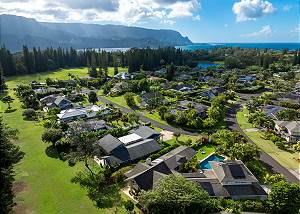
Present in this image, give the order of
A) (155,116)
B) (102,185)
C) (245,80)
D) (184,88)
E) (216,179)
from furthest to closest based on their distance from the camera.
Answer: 1. (245,80)
2. (184,88)
3. (155,116)
4. (102,185)
5. (216,179)

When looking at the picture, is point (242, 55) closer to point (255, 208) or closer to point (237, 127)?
Answer: point (237, 127)

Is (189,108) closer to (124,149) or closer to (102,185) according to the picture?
(124,149)

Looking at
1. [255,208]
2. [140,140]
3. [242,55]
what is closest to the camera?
[255,208]

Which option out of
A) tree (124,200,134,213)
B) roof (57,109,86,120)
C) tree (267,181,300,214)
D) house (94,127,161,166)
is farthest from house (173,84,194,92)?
tree (124,200,134,213)

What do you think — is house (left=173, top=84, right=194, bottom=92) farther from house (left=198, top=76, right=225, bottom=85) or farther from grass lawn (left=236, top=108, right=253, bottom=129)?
grass lawn (left=236, top=108, right=253, bottom=129)

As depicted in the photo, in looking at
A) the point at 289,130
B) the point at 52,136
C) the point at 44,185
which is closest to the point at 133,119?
the point at 52,136

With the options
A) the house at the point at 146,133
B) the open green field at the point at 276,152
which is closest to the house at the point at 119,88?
the house at the point at 146,133

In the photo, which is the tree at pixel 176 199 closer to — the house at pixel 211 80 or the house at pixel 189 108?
the house at pixel 189 108

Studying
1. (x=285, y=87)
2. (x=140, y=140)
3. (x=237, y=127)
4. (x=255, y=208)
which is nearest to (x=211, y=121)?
(x=237, y=127)
